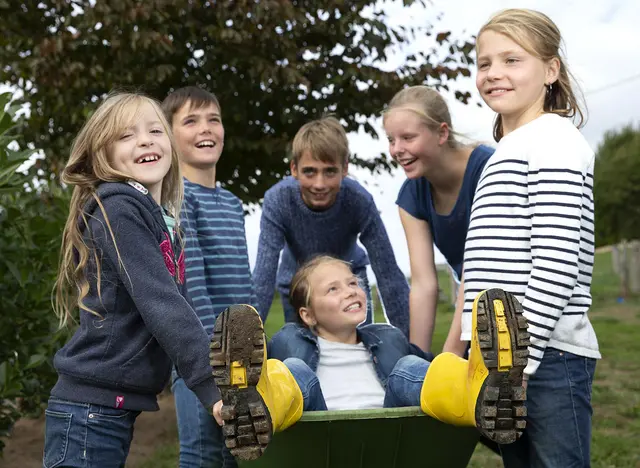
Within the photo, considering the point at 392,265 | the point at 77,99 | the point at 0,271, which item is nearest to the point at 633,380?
the point at 392,265

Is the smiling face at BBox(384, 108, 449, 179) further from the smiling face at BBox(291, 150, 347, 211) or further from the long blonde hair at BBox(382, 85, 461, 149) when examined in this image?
the smiling face at BBox(291, 150, 347, 211)

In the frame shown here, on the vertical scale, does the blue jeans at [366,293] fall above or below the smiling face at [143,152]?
below

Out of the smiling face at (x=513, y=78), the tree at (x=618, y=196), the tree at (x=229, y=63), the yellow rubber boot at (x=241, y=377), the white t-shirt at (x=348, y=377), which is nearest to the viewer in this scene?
the yellow rubber boot at (x=241, y=377)

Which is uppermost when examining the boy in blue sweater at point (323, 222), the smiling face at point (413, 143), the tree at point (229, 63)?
the tree at point (229, 63)

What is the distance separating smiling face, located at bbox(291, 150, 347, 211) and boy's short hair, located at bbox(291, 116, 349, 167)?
19mm

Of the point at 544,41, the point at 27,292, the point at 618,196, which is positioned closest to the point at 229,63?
the point at 27,292

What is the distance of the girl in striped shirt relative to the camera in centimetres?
229

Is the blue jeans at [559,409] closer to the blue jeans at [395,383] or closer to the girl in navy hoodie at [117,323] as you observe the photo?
the blue jeans at [395,383]

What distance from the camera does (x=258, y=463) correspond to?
7.53 ft

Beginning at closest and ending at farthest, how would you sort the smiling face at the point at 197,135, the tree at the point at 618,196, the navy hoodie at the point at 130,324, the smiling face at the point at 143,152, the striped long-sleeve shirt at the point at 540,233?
the navy hoodie at the point at 130,324 < the striped long-sleeve shirt at the point at 540,233 < the smiling face at the point at 143,152 < the smiling face at the point at 197,135 < the tree at the point at 618,196

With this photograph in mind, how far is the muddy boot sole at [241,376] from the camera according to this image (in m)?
1.88

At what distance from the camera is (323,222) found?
3656 millimetres

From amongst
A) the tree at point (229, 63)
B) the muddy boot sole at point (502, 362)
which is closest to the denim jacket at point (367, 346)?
the muddy boot sole at point (502, 362)

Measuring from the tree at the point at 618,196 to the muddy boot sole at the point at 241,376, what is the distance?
68.8 feet
